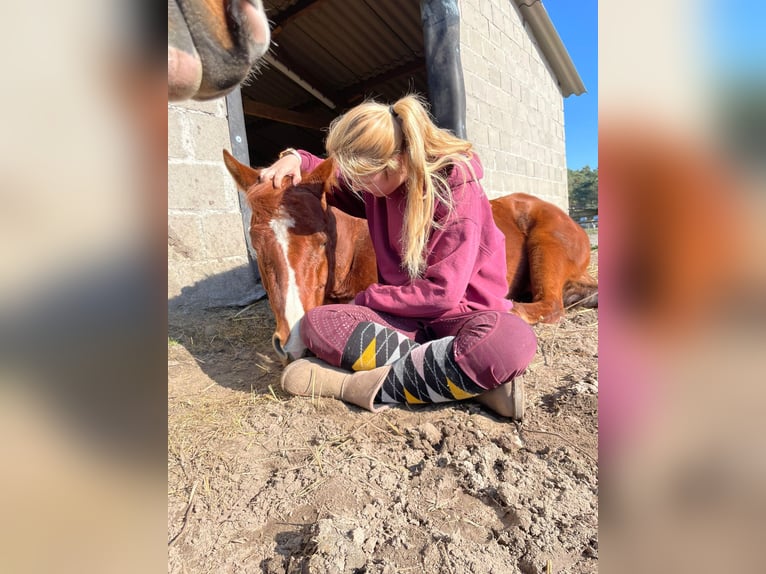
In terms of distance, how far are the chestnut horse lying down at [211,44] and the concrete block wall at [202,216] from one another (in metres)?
2.31

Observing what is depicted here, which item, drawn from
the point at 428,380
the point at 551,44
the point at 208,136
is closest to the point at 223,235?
the point at 208,136

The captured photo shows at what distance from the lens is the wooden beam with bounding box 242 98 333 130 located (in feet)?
21.1

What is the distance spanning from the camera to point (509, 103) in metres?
5.47

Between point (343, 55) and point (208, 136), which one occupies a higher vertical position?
point (343, 55)

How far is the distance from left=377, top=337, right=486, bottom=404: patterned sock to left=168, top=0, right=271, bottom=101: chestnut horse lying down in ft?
3.59

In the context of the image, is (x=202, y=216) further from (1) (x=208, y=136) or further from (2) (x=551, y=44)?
(2) (x=551, y=44)

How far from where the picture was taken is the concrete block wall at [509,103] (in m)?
4.62

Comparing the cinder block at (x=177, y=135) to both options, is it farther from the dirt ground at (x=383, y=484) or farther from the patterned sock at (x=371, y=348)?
the patterned sock at (x=371, y=348)

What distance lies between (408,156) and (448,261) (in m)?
0.49

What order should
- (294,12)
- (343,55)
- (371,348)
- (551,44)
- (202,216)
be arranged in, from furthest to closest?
1. (551,44)
2. (343,55)
3. (294,12)
4. (202,216)
5. (371,348)
